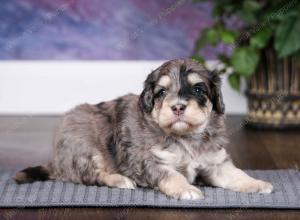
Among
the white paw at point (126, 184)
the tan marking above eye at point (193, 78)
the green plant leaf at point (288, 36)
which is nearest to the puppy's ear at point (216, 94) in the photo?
the tan marking above eye at point (193, 78)

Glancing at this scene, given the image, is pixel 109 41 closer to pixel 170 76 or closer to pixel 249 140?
pixel 249 140

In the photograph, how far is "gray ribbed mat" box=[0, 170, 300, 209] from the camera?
10.7 feet

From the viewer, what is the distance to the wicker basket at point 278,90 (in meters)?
5.94

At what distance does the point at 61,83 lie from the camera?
22.9ft

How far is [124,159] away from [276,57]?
272 cm

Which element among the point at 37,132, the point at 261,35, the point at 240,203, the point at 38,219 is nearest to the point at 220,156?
the point at 240,203

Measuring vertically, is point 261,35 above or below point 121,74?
above

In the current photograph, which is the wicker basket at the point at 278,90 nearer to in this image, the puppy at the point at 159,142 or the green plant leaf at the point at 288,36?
the green plant leaf at the point at 288,36

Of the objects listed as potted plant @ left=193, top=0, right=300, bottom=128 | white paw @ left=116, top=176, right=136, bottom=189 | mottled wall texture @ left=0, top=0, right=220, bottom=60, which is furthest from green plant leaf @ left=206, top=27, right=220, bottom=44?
white paw @ left=116, top=176, right=136, bottom=189

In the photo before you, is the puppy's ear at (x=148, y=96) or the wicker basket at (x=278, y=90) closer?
the puppy's ear at (x=148, y=96)

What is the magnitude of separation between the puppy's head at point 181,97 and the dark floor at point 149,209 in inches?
17.1

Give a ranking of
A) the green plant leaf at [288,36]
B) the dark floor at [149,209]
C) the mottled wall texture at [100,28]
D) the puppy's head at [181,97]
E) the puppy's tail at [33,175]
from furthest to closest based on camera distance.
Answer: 1. the mottled wall texture at [100,28]
2. the green plant leaf at [288,36]
3. the puppy's tail at [33,175]
4. the puppy's head at [181,97]
5. the dark floor at [149,209]

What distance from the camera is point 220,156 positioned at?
141 inches

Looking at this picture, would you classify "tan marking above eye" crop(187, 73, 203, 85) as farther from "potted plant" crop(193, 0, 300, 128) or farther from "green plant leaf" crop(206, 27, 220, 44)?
"green plant leaf" crop(206, 27, 220, 44)
